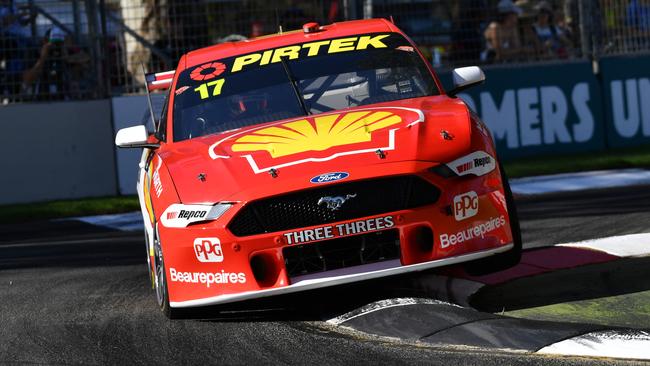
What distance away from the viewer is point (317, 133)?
23.6 feet

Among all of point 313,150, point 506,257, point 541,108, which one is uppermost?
point 313,150

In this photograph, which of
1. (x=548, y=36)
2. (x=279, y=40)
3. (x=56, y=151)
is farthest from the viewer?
(x=548, y=36)

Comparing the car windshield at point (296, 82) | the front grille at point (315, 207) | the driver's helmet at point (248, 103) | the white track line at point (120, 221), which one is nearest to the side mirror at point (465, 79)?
the car windshield at point (296, 82)

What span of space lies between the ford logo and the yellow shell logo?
272mm

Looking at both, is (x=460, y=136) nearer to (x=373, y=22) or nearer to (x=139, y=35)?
(x=373, y=22)

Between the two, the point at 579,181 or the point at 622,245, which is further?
the point at 579,181

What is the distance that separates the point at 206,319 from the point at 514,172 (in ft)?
28.0

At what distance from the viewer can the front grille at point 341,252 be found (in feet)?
21.8

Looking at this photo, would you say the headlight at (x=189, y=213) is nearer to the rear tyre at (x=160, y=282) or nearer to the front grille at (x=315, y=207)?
the front grille at (x=315, y=207)

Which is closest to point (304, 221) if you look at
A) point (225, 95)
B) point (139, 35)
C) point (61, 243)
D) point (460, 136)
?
point (460, 136)

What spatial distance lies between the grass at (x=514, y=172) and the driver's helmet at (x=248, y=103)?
6407mm

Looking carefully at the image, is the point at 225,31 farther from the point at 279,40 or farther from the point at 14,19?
the point at 279,40

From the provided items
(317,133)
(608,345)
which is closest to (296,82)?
(317,133)

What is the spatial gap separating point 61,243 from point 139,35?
4.18m
